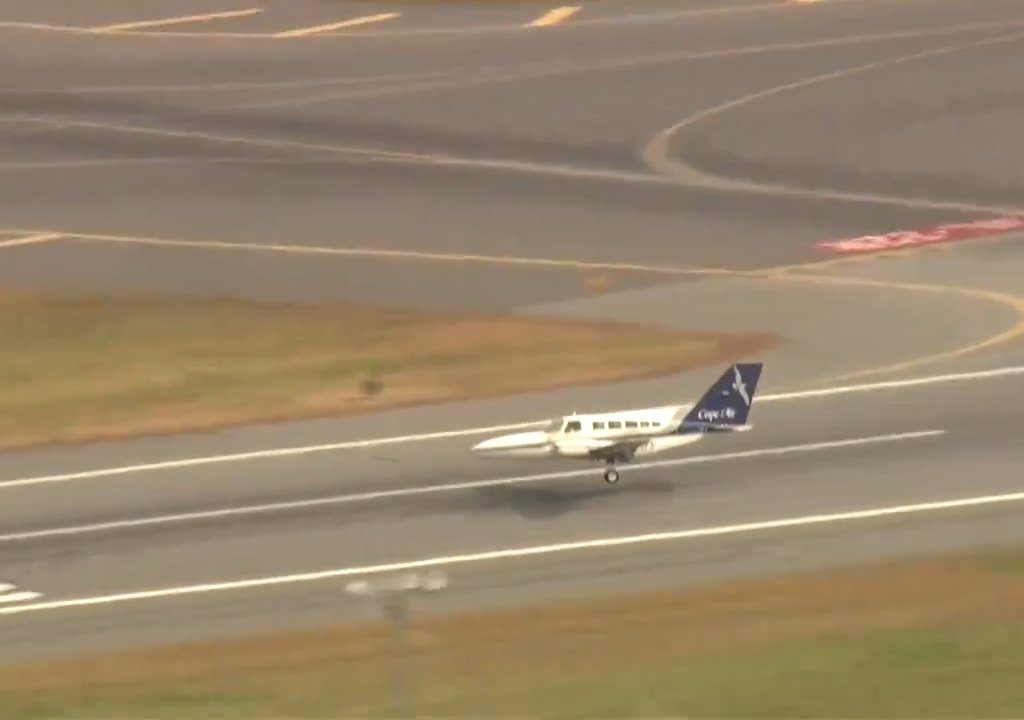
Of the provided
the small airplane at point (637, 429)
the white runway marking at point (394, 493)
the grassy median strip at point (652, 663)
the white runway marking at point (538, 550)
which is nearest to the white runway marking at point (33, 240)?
the white runway marking at point (394, 493)

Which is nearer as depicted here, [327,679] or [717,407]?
[327,679]

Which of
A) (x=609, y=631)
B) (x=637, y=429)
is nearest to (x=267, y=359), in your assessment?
(x=637, y=429)

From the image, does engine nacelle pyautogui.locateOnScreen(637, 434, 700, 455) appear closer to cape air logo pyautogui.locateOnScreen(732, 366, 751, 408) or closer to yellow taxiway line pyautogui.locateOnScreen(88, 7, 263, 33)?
cape air logo pyautogui.locateOnScreen(732, 366, 751, 408)

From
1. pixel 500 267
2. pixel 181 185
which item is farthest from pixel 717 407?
pixel 181 185

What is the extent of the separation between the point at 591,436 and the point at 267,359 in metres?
14.8

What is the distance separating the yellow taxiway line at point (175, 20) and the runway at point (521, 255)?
0.27 meters

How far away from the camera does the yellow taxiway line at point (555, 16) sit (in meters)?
101

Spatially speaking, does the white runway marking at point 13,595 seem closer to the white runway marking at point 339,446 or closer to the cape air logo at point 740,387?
the white runway marking at point 339,446

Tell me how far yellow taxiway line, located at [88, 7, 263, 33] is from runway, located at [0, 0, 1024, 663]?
0.90 feet

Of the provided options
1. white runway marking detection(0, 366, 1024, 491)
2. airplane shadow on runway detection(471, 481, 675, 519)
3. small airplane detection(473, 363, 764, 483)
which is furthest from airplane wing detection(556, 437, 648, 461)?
white runway marking detection(0, 366, 1024, 491)

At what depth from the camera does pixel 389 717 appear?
111 feet

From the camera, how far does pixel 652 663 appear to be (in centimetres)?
3681

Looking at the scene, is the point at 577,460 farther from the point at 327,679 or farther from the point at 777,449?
the point at 327,679

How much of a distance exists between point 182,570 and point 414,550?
4430 millimetres
